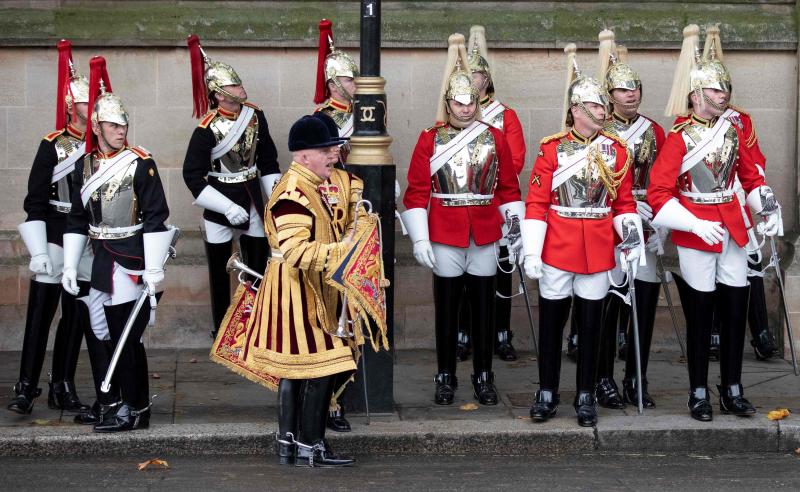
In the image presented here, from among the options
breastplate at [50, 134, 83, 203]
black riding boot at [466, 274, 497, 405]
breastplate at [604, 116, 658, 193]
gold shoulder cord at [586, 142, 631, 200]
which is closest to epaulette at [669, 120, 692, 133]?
gold shoulder cord at [586, 142, 631, 200]

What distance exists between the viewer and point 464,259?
8.92 m

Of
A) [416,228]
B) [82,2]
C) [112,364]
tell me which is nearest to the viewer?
[112,364]

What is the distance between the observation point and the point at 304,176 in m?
7.35

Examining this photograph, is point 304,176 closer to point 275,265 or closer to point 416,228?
point 275,265

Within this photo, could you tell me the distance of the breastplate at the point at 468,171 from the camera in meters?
8.79

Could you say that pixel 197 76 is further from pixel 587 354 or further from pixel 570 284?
pixel 587 354

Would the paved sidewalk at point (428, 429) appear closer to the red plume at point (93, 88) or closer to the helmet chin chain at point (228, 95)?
the red plume at point (93, 88)

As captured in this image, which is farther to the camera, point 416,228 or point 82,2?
point 82,2

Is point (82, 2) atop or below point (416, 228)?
atop

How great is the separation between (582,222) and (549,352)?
0.78 metres

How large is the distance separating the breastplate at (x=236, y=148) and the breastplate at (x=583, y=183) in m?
2.53

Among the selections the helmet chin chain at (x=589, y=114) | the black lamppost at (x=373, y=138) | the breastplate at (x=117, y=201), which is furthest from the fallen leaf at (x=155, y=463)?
the helmet chin chain at (x=589, y=114)

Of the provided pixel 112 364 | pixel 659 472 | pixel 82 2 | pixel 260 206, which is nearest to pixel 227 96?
A: pixel 260 206

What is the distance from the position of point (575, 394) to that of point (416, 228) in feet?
4.69
